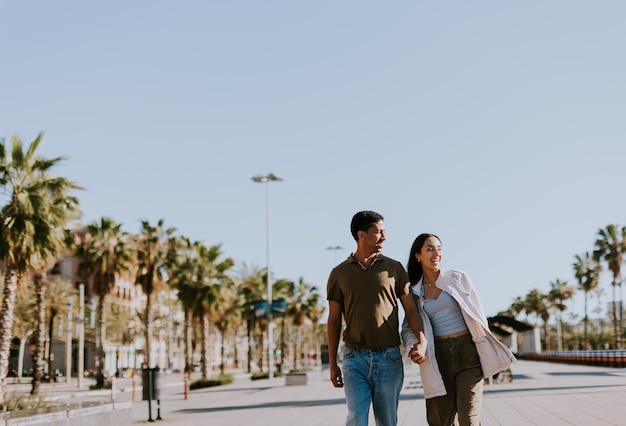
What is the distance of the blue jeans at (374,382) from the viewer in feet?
17.7

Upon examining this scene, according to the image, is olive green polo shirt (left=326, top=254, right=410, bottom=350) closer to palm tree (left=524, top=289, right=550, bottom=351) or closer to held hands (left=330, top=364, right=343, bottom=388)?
held hands (left=330, top=364, right=343, bottom=388)

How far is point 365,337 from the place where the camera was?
214 inches

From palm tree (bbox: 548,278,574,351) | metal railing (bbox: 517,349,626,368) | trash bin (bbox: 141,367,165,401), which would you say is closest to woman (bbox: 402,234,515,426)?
trash bin (bbox: 141,367,165,401)

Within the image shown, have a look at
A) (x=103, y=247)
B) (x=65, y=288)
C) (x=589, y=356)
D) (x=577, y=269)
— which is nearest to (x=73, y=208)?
(x=103, y=247)

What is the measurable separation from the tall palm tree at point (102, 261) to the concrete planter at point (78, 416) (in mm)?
31659

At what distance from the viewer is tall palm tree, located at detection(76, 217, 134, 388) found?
44250mm

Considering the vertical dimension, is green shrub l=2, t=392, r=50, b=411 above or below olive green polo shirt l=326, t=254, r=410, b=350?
below

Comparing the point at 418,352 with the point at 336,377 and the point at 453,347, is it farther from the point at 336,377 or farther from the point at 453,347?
the point at 336,377

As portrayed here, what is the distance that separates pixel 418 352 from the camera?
5.39m

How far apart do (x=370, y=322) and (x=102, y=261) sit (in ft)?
134

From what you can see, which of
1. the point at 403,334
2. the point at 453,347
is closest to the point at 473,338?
the point at 453,347

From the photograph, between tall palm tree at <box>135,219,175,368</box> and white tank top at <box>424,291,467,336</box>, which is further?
tall palm tree at <box>135,219,175,368</box>

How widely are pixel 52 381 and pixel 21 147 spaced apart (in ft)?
144

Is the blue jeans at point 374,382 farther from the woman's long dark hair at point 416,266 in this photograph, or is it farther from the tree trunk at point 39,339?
the tree trunk at point 39,339
